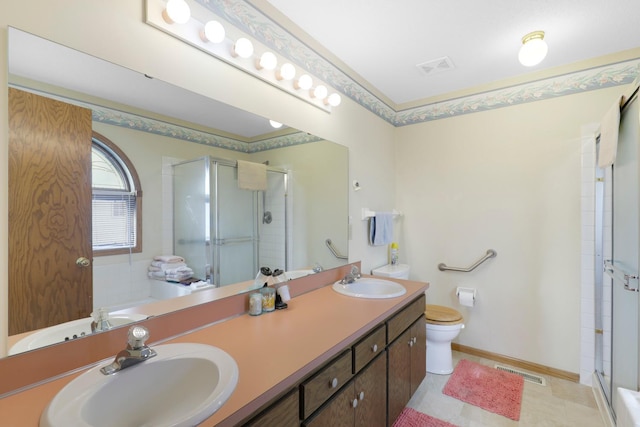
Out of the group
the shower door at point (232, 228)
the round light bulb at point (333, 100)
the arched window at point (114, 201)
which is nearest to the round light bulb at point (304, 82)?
the round light bulb at point (333, 100)

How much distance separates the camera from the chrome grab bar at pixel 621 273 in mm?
1471

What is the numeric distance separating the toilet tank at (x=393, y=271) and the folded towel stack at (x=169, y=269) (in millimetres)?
1690

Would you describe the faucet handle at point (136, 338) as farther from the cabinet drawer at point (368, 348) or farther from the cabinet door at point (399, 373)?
the cabinet door at point (399, 373)

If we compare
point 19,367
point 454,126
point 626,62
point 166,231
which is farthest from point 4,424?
point 626,62

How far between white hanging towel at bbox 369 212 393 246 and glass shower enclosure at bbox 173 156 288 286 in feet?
3.33

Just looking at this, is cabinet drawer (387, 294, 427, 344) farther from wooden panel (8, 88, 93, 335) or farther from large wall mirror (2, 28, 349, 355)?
wooden panel (8, 88, 93, 335)

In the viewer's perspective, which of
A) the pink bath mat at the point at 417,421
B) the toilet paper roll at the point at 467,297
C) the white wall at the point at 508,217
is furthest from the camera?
the toilet paper roll at the point at 467,297

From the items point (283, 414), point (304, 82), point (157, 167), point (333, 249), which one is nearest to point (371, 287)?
point (333, 249)

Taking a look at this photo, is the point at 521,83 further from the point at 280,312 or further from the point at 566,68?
the point at 280,312

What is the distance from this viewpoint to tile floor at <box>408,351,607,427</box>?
1.84 m

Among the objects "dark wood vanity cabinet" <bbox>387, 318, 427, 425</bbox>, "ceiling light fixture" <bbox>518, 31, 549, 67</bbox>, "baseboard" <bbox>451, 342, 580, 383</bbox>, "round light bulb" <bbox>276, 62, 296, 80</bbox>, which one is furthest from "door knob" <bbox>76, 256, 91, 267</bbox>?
Result: "baseboard" <bbox>451, 342, 580, 383</bbox>

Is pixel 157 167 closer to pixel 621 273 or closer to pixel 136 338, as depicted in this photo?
pixel 136 338

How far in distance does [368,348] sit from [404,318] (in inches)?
18.6

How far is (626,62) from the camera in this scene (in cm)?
208
